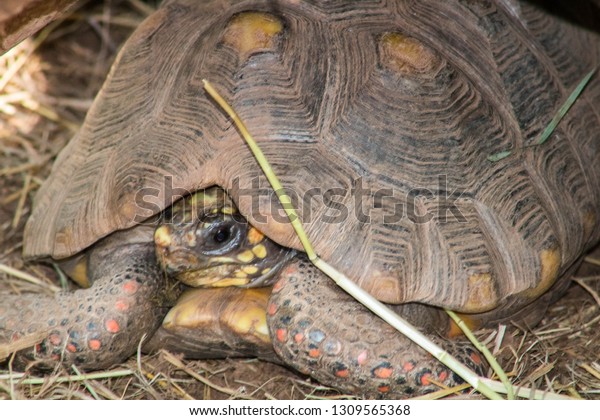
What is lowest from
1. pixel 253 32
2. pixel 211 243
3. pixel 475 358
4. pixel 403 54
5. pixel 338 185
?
pixel 475 358

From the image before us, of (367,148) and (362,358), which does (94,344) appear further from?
(367,148)

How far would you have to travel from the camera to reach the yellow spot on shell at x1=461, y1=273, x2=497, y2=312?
3.15m

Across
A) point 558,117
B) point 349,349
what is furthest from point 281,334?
point 558,117

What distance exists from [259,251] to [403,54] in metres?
1.04

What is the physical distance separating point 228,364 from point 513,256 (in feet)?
4.49

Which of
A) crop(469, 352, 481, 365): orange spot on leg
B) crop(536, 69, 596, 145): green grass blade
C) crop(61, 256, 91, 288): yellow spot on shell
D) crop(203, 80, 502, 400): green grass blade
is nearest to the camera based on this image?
crop(203, 80, 502, 400): green grass blade

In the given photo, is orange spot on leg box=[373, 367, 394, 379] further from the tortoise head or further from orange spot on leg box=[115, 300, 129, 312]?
orange spot on leg box=[115, 300, 129, 312]

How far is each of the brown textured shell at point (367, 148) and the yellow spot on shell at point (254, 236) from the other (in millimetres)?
334

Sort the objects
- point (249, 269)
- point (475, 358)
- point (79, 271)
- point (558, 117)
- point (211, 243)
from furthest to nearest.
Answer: point (79, 271) → point (558, 117) → point (249, 269) → point (211, 243) → point (475, 358)

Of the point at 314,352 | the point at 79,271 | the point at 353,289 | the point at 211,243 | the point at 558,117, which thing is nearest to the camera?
the point at 353,289

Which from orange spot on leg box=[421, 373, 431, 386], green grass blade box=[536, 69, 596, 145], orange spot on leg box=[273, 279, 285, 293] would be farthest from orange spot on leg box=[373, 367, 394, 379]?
green grass blade box=[536, 69, 596, 145]

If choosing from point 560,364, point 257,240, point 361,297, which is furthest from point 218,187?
point 560,364

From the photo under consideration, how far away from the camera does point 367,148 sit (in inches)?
126

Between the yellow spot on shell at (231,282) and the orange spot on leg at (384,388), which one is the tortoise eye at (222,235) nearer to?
the yellow spot on shell at (231,282)
